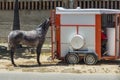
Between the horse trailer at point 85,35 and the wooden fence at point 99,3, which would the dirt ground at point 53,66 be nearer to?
the horse trailer at point 85,35

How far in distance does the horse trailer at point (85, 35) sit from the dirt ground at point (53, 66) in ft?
Answer: 1.12

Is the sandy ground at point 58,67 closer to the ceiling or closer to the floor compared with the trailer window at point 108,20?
closer to the floor

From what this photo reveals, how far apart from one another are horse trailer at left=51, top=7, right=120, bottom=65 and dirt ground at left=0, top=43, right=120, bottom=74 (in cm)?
34

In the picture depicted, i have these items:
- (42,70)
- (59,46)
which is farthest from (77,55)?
(42,70)

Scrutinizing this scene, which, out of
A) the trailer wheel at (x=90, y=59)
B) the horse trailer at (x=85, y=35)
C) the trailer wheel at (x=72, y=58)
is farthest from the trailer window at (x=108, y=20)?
the trailer wheel at (x=72, y=58)

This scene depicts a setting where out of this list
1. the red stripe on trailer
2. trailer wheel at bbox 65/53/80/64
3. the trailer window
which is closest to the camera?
the red stripe on trailer

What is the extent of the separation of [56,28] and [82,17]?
108 cm

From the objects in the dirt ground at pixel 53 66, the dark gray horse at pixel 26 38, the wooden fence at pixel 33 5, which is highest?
the wooden fence at pixel 33 5

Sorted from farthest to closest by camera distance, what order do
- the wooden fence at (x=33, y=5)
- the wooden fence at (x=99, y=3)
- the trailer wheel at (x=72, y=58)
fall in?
the wooden fence at (x=33, y=5) → the wooden fence at (x=99, y=3) → the trailer wheel at (x=72, y=58)

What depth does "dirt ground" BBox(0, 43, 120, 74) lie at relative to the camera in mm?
14835

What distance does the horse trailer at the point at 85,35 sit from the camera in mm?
16000

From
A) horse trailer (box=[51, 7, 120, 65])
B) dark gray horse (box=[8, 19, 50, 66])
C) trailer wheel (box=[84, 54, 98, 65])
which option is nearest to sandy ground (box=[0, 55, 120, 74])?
trailer wheel (box=[84, 54, 98, 65])

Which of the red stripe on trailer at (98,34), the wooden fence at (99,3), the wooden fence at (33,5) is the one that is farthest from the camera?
the wooden fence at (33,5)

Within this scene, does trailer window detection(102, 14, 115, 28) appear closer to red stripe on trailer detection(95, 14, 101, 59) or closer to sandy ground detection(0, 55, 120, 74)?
red stripe on trailer detection(95, 14, 101, 59)
